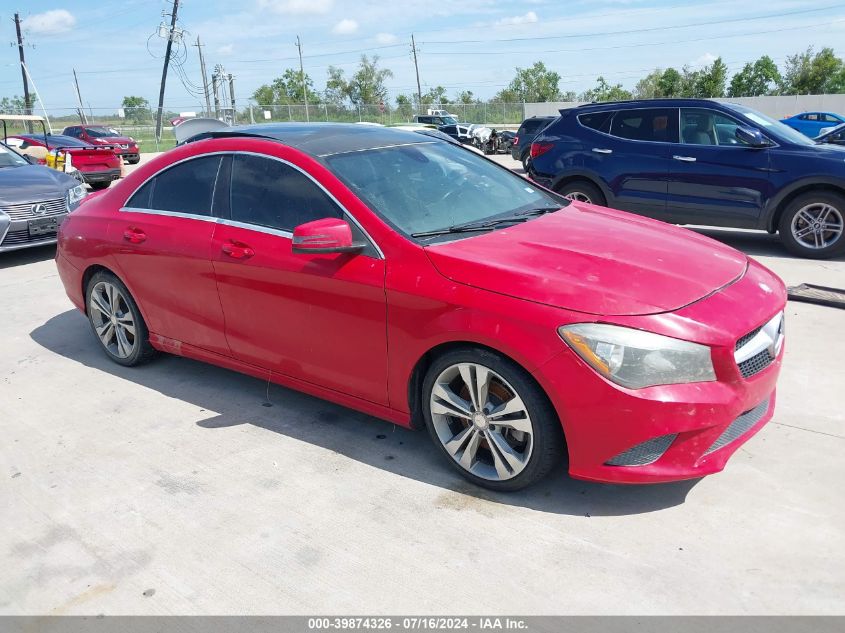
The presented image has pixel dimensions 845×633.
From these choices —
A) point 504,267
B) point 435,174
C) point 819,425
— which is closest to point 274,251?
point 435,174

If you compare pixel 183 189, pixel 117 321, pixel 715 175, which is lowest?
pixel 117 321

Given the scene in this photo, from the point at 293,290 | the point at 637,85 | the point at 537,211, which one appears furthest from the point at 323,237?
the point at 637,85

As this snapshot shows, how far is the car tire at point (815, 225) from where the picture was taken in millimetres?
7531

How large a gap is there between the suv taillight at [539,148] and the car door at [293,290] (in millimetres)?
5979

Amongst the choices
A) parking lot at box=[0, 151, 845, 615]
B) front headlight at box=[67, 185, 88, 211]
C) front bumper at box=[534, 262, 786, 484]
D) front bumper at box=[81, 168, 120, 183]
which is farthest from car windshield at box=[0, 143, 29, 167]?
front bumper at box=[534, 262, 786, 484]

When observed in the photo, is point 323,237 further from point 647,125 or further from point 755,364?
point 647,125

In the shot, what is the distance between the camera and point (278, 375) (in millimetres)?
4066

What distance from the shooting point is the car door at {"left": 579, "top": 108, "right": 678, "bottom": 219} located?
844 cm

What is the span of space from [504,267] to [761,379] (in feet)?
3.98

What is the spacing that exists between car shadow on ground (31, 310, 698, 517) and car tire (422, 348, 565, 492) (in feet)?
0.42

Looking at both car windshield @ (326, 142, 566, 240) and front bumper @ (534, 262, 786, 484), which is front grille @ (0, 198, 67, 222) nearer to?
car windshield @ (326, 142, 566, 240)

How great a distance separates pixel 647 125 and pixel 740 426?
6.35 metres

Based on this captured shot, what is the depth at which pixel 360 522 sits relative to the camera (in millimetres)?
3154

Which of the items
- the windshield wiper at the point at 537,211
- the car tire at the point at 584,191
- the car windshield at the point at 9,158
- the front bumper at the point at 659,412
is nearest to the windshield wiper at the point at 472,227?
the windshield wiper at the point at 537,211
